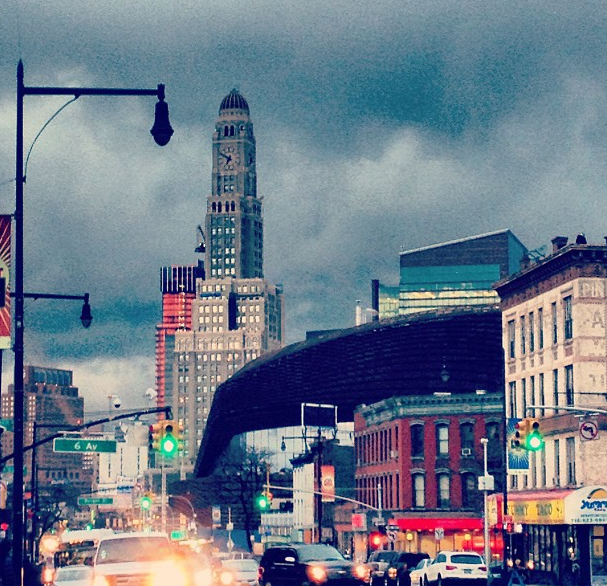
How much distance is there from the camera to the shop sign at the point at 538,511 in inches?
3002

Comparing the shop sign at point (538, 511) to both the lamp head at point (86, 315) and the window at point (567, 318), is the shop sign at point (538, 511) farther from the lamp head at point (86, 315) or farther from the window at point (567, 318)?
the lamp head at point (86, 315)

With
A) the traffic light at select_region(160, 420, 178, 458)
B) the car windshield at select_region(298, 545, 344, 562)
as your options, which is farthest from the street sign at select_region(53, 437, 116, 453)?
the car windshield at select_region(298, 545, 344, 562)

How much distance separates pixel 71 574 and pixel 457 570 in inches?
767

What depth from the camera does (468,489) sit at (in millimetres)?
109875

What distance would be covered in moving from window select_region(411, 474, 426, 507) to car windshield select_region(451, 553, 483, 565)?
48.2 metres

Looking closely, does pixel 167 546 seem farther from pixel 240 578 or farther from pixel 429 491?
pixel 429 491

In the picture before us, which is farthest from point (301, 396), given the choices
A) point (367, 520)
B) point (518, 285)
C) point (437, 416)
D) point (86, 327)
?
point (86, 327)

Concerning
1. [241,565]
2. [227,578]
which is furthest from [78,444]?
[241,565]

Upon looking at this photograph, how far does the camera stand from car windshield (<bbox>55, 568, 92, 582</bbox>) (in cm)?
4688

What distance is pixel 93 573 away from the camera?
122 feet

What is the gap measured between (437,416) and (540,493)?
3105 centimetres

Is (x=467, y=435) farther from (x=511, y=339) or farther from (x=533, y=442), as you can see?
(x=533, y=442)

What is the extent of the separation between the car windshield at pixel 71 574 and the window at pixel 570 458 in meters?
36.1

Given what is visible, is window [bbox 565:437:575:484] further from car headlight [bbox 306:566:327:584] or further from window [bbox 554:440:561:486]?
car headlight [bbox 306:566:327:584]
